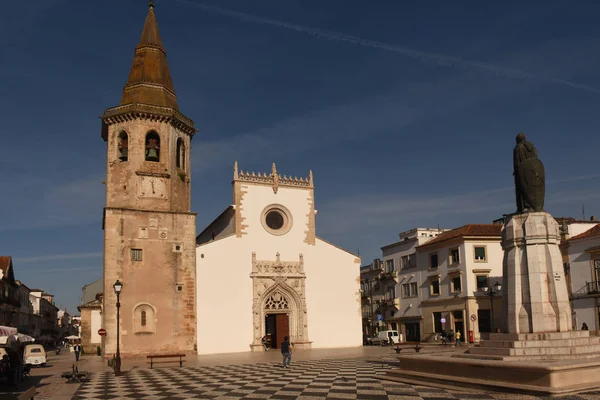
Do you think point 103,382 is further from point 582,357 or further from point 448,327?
point 448,327

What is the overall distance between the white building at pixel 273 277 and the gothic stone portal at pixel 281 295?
64 millimetres

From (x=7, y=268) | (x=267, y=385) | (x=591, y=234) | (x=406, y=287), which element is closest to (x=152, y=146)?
(x=267, y=385)

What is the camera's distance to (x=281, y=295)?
37406 mm

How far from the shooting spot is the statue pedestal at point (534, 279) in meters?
14.5

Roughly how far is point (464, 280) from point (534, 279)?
2966 centimetres

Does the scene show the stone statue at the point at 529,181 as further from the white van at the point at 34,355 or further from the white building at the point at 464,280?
the white van at the point at 34,355

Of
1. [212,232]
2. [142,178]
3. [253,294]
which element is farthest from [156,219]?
[212,232]

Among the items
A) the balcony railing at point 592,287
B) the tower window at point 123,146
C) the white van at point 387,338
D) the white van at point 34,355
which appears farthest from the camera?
the white van at point 387,338

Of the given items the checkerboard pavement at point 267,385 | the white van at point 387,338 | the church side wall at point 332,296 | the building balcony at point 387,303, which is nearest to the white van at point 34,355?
the checkerboard pavement at point 267,385

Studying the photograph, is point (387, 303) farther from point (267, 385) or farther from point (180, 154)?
point (267, 385)

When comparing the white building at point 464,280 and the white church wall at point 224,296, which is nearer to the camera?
the white church wall at point 224,296

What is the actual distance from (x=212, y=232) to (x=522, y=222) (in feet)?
112

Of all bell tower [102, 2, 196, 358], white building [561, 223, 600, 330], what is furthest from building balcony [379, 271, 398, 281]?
bell tower [102, 2, 196, 358]

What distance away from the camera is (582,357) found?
13.5m
